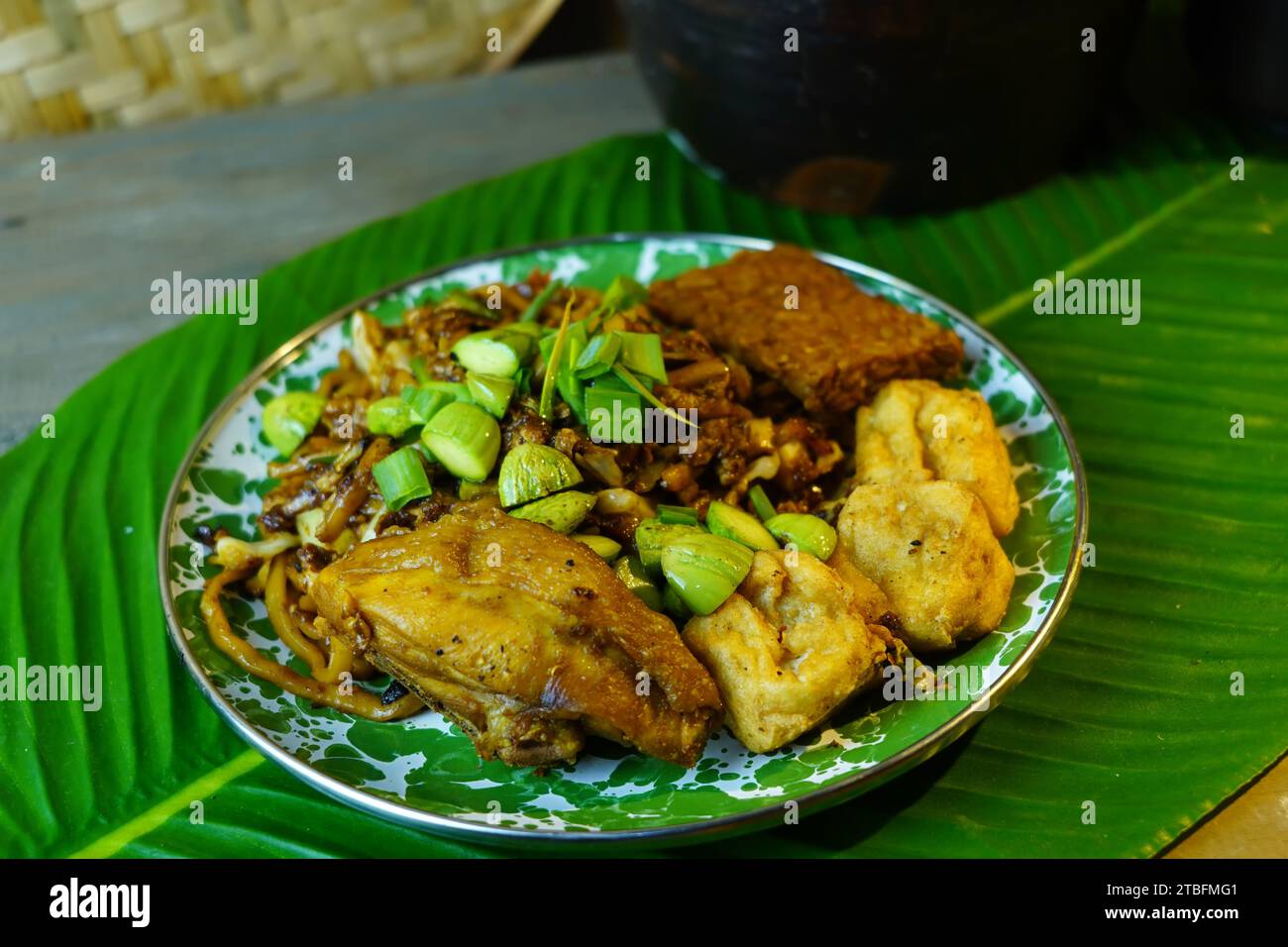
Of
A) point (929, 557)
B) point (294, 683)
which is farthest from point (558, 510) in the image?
point (929, 557)

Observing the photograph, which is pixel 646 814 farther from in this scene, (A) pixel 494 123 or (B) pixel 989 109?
(A) pixel 494 123

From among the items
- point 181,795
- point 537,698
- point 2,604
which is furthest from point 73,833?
point 537,698

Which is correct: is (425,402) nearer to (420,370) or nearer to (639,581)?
(420,370)

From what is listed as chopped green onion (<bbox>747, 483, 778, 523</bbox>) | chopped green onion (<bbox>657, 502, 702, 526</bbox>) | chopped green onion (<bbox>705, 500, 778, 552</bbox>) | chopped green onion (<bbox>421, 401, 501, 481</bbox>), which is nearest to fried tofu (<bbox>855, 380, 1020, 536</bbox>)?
chopped green onion (<bbox>747, 483, 778, 523</bbox>)

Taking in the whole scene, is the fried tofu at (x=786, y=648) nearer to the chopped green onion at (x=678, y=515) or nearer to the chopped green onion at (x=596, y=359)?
the chopped green onion at (x=678, y=515)

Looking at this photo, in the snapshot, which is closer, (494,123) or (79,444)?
(79,444)

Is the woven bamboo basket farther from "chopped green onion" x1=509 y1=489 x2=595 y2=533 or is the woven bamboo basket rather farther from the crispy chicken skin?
the crispy chicken skin

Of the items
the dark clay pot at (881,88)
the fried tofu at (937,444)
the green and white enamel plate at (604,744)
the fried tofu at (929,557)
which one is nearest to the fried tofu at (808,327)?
the fried tofu at (937,444)
